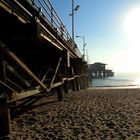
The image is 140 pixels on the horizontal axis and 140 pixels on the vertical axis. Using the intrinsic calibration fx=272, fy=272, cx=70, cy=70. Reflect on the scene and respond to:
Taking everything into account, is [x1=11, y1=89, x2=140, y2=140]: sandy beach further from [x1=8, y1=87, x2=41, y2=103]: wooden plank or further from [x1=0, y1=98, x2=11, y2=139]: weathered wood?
[x1=8, y1=87, x2=41, y2=103]: wooden plank

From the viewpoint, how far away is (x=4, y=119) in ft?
22.2

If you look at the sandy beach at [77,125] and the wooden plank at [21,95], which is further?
the wooden plank at [21,95]

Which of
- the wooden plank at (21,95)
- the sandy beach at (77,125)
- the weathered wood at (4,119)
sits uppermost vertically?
the wooden plank at (21,95)

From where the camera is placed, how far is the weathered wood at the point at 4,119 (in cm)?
665

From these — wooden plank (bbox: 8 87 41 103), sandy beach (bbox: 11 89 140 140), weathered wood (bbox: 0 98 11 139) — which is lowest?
sandy beach (bbox: 11 89 140 140)

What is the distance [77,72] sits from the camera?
2939cm

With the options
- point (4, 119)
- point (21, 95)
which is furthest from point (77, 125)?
point (4, 119)

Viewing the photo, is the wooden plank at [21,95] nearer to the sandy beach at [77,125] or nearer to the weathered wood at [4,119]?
the weathered wood at [4,119]

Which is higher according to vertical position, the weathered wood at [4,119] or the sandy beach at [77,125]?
the weathered wood at [4,119]

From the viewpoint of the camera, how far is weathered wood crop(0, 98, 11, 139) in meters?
6.65

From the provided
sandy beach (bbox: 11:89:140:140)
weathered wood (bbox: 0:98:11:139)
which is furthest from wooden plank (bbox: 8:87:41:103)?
sandy beach (bbox: 11:89:140:140)

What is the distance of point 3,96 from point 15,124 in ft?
6.35

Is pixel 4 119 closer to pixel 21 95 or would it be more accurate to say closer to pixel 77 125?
pixel 21 95

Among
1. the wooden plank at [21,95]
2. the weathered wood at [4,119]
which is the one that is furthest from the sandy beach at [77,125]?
the wooden plank at [21,95]
